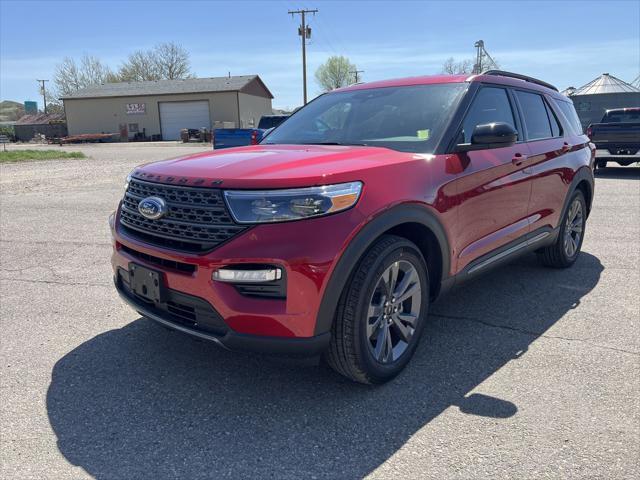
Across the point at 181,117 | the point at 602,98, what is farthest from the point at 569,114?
the point at 181,117

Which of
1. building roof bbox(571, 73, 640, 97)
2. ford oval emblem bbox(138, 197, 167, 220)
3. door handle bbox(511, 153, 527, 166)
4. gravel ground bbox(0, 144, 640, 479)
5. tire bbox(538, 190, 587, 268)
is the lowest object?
gravel ground bbox(0, 144, 640, 479)

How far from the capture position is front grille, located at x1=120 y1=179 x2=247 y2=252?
8.60 feet

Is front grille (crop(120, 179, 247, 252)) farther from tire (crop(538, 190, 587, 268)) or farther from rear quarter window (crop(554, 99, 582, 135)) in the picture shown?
rear quarter window (crop(554, 99, 582, 135))

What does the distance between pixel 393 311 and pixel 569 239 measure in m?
3.19


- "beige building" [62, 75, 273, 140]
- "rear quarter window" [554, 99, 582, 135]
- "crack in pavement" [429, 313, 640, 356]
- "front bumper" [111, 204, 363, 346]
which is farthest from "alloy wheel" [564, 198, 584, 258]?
"beige building" [62, 75, 273, 140]

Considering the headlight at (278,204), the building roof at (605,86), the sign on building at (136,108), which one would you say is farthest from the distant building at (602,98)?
the sign on building at (136,108)

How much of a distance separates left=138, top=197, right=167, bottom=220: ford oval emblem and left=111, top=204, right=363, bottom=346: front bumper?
0.97 ft

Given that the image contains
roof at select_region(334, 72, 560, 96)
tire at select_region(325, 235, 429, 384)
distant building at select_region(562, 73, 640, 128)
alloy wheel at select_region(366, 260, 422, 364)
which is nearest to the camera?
tire at select_region(325, 235, 429, 384)

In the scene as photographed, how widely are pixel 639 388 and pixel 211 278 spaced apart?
2.53 meters

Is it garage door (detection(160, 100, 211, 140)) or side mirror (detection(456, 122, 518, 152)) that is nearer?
side mirror (detection(456, 122, 518, 152))

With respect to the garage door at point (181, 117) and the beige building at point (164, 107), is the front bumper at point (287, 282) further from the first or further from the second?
the garage door at point (181, 117)

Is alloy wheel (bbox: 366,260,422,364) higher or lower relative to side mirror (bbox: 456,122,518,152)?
lower

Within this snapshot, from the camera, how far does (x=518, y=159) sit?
13.5ft

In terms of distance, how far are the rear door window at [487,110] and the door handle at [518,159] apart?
299mm
